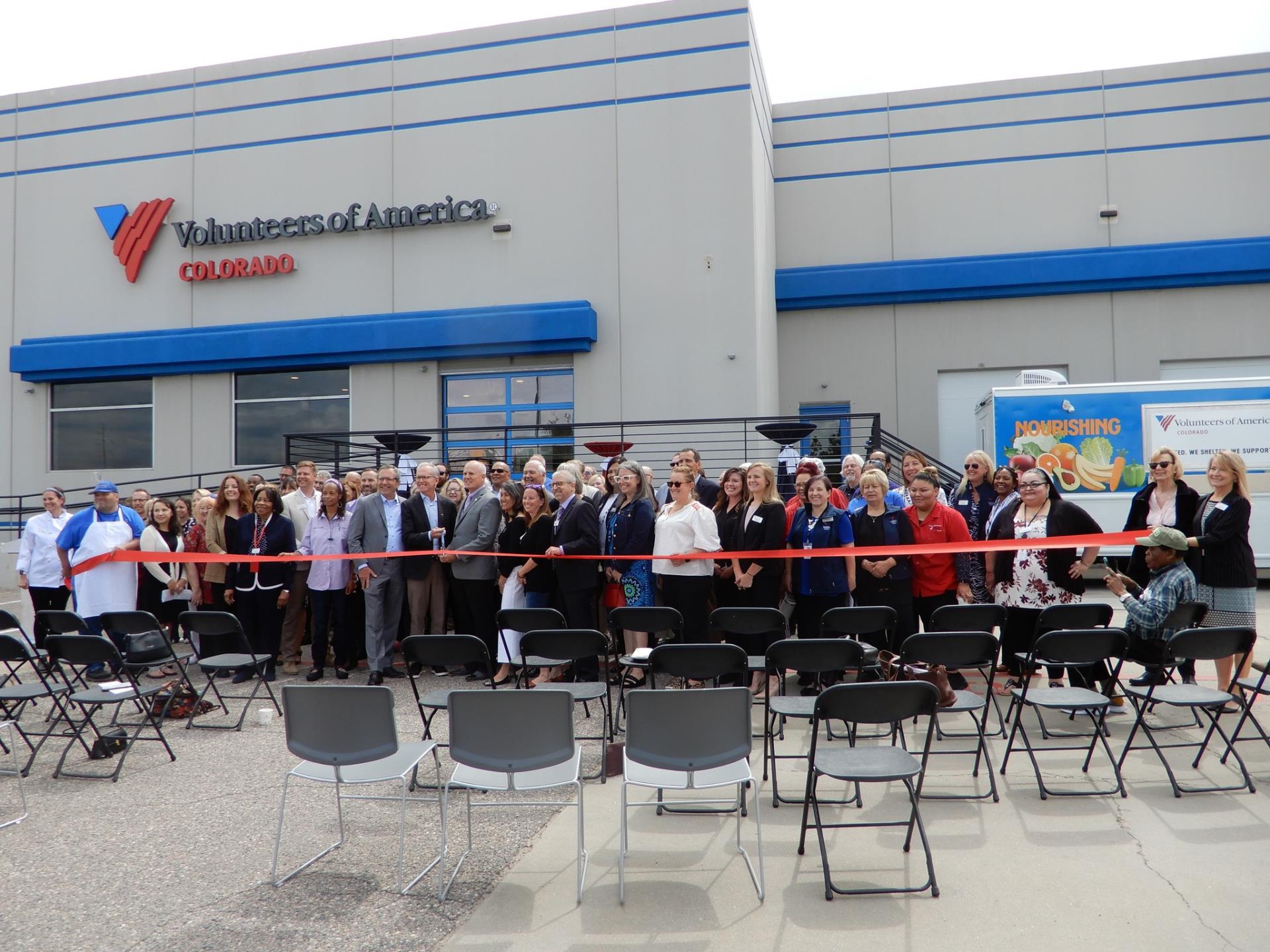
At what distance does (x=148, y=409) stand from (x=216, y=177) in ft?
14.4

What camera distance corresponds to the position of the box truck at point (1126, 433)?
11.6 m

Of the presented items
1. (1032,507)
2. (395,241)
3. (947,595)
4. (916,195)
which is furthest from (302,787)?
(916,195)

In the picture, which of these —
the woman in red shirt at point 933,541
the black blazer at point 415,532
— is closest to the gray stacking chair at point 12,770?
the black blazer at point 415,532

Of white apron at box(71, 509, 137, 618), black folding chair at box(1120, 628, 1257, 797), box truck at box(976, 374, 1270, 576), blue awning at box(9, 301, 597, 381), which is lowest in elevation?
black folding chair at box(1120, 628, 1257, 797)

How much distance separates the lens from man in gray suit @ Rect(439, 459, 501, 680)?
739 cm

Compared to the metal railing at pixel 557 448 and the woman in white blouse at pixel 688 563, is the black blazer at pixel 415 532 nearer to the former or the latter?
the woman in white blouse at pixel 688 563

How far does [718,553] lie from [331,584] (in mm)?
3374

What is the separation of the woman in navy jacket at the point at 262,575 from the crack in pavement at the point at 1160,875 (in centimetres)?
648

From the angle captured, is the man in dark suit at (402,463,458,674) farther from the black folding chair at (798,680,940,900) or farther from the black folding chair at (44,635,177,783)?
the black folding chair at (798,680,940,900)

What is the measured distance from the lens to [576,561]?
22.8 ft

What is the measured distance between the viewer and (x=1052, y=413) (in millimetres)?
12047

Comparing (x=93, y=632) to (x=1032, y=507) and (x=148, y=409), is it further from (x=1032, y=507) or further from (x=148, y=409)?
(x=148, y=409)

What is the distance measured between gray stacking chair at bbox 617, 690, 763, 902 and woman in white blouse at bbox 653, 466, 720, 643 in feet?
9.42

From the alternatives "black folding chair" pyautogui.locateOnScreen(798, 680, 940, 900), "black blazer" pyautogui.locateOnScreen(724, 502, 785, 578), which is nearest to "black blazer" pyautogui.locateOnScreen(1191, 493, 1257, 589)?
"black blazer" pyautogui.locateOnScreen(724, 502, 785, 578)
